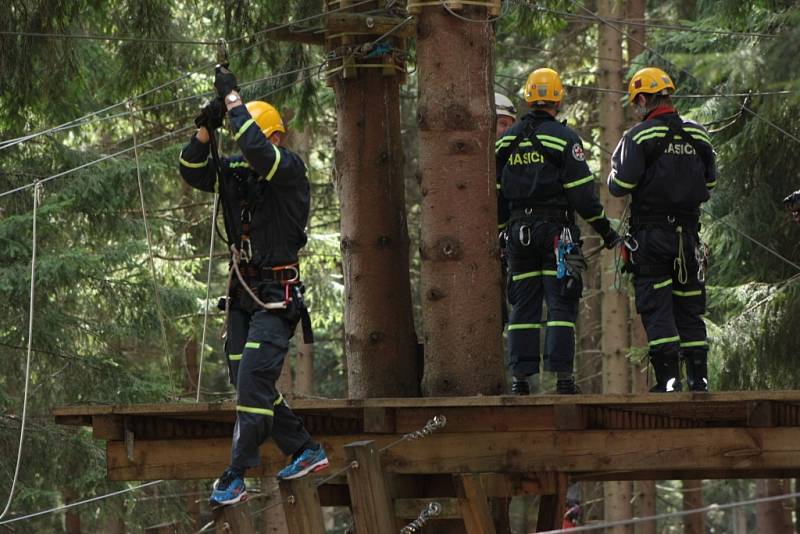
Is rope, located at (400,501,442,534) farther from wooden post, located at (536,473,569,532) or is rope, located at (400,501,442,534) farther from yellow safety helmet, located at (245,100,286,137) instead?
yellow safety helmet, located at (245,100,286,137)

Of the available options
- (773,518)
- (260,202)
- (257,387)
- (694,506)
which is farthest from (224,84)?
(773,518)

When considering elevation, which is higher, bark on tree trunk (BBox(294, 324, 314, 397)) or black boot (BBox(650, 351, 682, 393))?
bark on tree trunk (BBox(294, 324, 314, 397))

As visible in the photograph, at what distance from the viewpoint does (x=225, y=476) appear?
6.72 m

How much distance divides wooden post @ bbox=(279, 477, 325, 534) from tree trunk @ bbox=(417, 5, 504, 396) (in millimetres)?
1807

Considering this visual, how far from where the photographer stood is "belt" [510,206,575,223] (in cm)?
828

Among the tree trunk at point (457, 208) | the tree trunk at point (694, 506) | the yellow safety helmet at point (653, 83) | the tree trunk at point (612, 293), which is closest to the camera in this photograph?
the tree trunk at point (457, 208)

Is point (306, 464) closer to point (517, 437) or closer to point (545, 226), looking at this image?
point (517, 437)

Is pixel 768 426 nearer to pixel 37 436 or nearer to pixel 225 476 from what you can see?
pixel 225 476

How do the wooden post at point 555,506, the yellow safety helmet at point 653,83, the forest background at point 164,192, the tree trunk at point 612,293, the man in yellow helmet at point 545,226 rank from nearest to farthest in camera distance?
1. the wooden post at point 555,506
2. the man in yellow helmet at point 545,226
3. the yellow safety helmet at point 653,83
4. the forest background at point 164,192
5. the tree trunk at point 612,293

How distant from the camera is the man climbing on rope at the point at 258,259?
6797mm

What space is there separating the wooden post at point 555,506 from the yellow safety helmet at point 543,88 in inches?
87.5

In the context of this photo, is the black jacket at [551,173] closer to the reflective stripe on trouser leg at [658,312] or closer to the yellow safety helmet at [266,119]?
the reflective stripe on trouser leg at [658,312]

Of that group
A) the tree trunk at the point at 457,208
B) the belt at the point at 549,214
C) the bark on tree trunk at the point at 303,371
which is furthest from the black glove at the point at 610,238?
the bark on tree trunk at the point at 303,371

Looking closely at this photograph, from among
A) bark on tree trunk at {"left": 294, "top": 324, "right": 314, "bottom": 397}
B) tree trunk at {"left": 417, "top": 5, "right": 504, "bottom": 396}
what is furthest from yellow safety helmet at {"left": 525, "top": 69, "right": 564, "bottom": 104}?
bark on tree trunk at {"left": 294, "top": 324, "right": 314, "bottom": 397}
